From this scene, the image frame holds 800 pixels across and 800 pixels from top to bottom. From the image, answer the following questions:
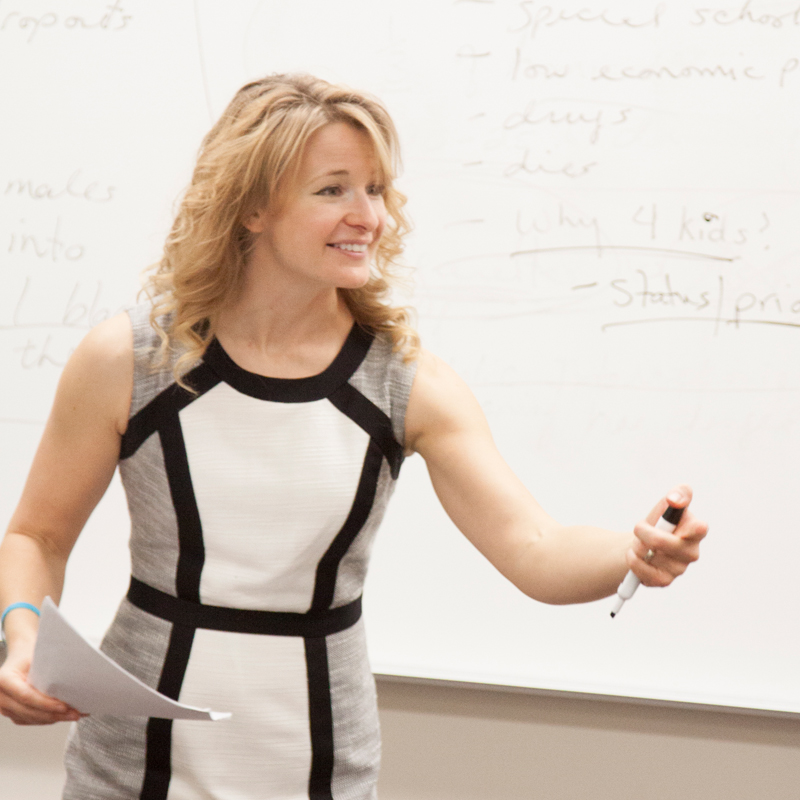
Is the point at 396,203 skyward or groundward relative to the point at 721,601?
skyward

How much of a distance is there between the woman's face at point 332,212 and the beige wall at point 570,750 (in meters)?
0.97

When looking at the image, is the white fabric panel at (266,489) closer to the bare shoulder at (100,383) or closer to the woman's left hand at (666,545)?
the bare shoulder at (100,383)

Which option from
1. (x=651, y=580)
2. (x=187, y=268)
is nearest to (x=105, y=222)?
(x=187, y=268)

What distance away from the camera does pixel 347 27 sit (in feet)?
5.16

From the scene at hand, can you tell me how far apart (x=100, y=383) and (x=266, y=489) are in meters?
0.21

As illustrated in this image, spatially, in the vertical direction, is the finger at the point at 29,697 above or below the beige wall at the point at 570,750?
above

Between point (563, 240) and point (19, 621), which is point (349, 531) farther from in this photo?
point (563, 240)

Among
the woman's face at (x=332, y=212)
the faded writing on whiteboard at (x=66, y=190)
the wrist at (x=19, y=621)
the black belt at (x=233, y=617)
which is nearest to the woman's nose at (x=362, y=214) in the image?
the woman's face at (x=332, y=212)

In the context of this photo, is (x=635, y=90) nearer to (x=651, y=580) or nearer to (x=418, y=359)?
(x=418, y=359)

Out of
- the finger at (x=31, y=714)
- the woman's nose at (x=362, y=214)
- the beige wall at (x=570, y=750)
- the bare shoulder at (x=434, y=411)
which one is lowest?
the beige wall at (x=570, y=750)

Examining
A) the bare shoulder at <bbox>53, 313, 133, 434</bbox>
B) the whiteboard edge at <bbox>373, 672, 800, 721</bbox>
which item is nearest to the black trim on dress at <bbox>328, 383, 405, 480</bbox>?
the bare shoulder at <bbox>53, 313, 133, 434</bbox>

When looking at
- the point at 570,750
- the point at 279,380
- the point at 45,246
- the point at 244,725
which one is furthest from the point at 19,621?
the point at 570,750

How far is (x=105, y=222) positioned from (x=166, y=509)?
0.87 m

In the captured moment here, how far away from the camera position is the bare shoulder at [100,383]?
0.99 metres
